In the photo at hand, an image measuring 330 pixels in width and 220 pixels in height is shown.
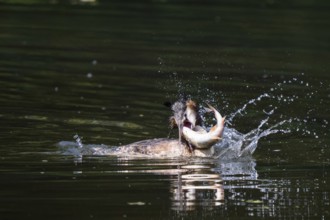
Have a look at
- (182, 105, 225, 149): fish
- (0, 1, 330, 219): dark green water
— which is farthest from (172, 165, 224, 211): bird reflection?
(182, 105, 225, 149): fish

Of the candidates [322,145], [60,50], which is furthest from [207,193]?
[60,50]

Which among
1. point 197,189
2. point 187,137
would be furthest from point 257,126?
point 197,189

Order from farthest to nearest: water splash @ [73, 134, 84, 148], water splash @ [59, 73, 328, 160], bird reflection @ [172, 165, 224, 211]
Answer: water splash @ [73, 134, 84, 148] < water splash @ [59, 73, 328, 160] < bird reflection @ [172, 165, 224, 211]

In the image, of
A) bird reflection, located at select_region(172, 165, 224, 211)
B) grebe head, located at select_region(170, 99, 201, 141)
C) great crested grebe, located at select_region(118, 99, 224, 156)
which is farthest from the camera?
grebe head, located at select_region(170, 99, 201, 141)

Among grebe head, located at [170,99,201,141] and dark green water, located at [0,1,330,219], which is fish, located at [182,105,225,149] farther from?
dark green water, located at [0,1,330,219]

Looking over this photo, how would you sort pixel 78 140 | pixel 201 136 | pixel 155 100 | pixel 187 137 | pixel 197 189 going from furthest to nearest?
1. pixel 155 100
2. pixel 78 140
3. pixel 187 137
4. pixel 201 136
5. pixel 197 189

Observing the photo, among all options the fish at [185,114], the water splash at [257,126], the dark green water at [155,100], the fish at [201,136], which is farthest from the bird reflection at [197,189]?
the water splash at [257,126]

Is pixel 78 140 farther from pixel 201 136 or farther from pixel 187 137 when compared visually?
pixel 201 136

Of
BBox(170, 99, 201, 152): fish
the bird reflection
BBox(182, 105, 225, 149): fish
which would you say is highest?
BBox(170, 99, 201, 152): fish

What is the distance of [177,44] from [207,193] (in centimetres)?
1245

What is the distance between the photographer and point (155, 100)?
50.3 feet

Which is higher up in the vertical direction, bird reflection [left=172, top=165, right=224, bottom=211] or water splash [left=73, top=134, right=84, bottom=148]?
water splash [left=73, top=134, right=84, bottom=148]

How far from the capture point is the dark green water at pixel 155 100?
920 centimetres

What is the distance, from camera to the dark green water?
920 centimetres
